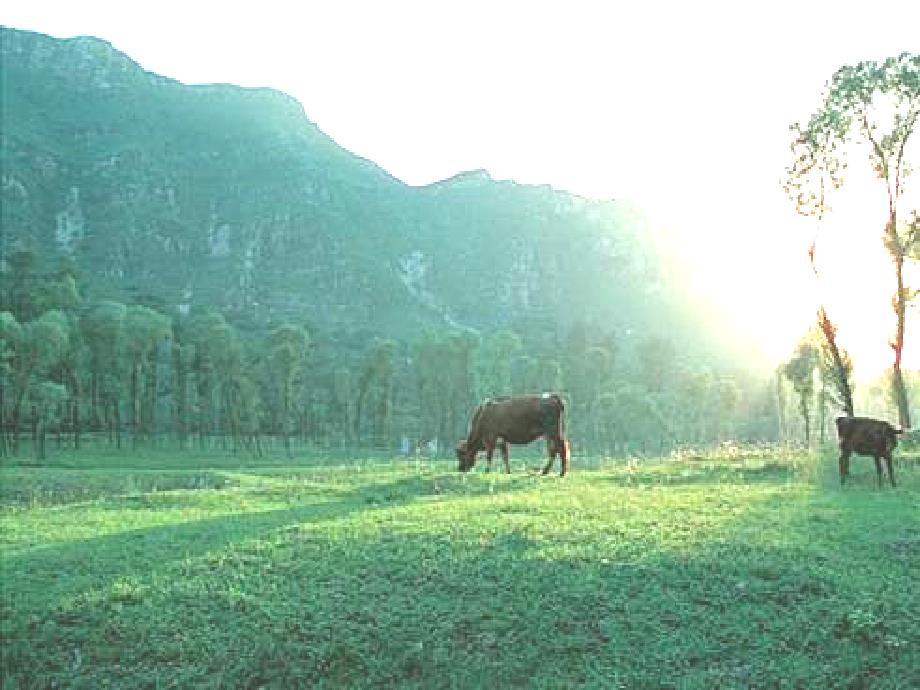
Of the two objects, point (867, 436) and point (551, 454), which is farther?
point (551, 454)

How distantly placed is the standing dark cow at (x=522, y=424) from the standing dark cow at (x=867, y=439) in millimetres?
7306

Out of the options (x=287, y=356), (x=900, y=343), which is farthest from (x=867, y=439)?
(x=287, y=356)

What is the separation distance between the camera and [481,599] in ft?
39.6

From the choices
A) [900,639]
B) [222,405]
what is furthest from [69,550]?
[222,405]

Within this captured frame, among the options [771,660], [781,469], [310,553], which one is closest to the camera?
[771,660]

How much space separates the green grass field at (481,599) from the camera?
1066 cm

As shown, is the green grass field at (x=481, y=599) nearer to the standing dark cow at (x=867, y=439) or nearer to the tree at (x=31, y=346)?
the standing dark cow at (x=867, y=439)

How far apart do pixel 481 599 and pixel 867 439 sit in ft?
45.4

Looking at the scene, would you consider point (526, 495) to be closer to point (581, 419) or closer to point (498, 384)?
point (498, 384)

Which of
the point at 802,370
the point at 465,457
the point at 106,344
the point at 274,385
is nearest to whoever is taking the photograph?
the point at 465,457

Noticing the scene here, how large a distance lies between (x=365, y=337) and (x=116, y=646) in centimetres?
17310

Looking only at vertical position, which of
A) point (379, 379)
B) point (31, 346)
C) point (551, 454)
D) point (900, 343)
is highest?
point (31, 346)

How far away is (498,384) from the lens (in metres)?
97.6

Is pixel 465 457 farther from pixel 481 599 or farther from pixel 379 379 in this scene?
pixel 379 379
